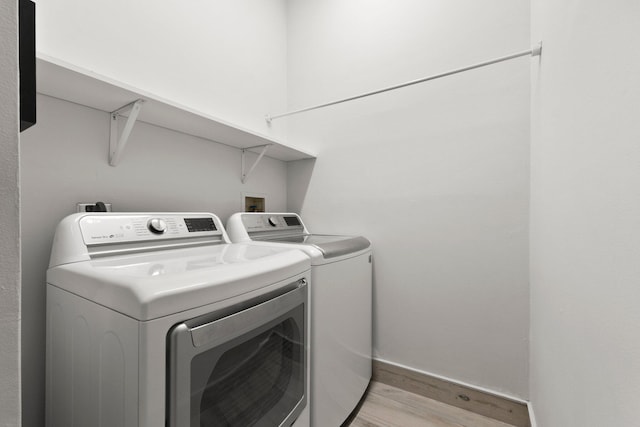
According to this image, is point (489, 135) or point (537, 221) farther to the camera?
point (489, 135)

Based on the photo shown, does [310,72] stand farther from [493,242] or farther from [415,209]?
[493,242]

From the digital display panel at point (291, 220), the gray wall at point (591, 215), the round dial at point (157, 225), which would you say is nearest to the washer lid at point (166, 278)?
the round dial at point (157, 225)

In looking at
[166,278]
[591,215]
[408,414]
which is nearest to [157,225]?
[166,278]

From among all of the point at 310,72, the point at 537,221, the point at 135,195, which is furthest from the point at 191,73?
the point at 537,221

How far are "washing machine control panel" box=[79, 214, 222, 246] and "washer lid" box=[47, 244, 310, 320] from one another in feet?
0.25

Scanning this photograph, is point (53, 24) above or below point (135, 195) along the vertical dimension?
above

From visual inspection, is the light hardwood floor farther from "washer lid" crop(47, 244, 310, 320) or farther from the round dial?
the round dial

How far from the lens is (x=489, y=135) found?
1.43m

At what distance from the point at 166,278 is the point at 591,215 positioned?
969mm

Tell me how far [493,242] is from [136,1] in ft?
6.96

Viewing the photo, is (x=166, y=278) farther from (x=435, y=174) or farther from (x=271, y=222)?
(x=435, y=174)

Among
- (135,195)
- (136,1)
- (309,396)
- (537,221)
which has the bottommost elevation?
(309,396)

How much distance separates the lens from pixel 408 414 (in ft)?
4.63

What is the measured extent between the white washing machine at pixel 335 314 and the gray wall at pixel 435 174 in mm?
257
